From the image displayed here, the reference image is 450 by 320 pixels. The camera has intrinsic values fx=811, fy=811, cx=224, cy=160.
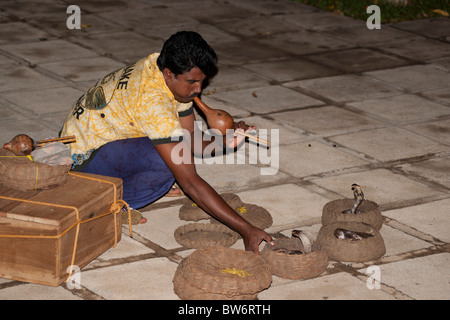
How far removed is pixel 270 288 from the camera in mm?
5020

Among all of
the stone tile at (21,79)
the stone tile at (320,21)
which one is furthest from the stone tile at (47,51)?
the stone tile at (320,21)

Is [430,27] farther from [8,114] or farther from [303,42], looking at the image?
[8,114]

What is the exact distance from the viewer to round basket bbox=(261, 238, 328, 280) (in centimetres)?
505

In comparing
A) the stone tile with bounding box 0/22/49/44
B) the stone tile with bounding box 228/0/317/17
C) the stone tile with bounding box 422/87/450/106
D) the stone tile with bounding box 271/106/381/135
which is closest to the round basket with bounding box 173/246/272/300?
the stone tile with bounding box 271/106/381/135

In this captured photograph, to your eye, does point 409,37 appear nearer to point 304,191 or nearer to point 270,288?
point 304,191

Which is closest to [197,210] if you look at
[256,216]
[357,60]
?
[256,216]

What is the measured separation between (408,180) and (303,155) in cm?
99

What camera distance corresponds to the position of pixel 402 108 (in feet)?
28.6

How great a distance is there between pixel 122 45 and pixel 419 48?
4.08 metres

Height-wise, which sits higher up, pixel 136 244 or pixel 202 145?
pixel 202 145

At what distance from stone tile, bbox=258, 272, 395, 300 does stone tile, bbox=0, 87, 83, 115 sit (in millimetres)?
3909

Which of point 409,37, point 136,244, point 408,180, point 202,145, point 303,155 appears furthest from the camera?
point 409,37

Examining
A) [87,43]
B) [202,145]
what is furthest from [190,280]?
[87,43]

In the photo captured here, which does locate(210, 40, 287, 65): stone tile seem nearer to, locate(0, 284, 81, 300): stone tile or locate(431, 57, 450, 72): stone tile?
locate(431, 57, 450, 72): stone tile
